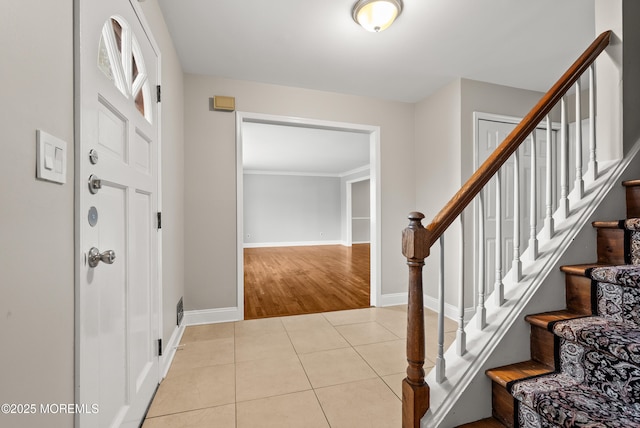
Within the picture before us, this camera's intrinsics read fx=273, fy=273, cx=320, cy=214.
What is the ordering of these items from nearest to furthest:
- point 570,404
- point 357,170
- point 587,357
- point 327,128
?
point 570,404 → point 587,357 → point 327,128 → point 357,170

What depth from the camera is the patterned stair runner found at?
0.88 meters

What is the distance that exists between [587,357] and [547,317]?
0.19 metres

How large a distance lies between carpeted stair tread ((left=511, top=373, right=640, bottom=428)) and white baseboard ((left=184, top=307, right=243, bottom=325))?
7.69 feet

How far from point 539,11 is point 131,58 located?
2574 millimetres

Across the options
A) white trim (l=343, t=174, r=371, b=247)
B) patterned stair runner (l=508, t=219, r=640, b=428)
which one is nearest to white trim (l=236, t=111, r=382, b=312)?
patterned stair runner (l=508, t=219, r=640, b=428)

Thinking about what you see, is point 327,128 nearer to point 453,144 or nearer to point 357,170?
point 453,144

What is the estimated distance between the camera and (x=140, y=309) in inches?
55.1

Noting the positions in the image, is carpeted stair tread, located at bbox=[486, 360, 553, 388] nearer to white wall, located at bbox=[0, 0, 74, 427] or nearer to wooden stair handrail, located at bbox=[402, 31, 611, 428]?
wooden stair handrail, located at bbox=[402, 31, 611, 428]

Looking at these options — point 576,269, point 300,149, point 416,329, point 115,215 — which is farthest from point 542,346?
point 300,149

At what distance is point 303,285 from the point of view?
4.12 metres

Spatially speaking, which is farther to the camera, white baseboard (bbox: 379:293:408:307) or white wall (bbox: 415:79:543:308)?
white baseboard (bbox: 379:293:408:307)

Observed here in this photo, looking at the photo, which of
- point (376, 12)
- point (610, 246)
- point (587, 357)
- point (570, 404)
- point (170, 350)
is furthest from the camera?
point (170, 350)

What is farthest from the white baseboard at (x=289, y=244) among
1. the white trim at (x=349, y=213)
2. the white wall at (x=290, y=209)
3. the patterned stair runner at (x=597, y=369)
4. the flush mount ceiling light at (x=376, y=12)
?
the patterned stair runner at (x=597, y=369)

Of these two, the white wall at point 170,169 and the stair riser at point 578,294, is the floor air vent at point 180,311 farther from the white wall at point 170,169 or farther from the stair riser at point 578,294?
the stair riser at point 578,294
